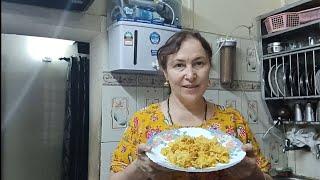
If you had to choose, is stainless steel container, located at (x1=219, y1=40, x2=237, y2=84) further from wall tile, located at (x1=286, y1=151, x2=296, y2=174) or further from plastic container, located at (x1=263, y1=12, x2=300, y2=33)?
wall tile, located at (x1=286, y1=151, x2=296, y2=174)

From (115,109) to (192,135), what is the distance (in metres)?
0.66

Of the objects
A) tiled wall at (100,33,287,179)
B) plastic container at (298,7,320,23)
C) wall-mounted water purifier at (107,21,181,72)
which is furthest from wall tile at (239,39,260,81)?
wall-mounted water purifier at (107,21,181,72)

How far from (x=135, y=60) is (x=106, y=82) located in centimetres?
20

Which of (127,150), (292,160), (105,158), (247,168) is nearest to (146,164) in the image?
(127,150)

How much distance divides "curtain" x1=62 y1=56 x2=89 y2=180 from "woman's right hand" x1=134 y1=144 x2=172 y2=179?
87 cm

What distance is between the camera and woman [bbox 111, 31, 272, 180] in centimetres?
98

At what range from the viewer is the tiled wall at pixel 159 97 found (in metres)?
1.52

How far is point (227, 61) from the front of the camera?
179 centimetres

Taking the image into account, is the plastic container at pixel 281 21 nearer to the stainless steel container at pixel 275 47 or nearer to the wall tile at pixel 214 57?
the stainless steel container at pixel 275 47

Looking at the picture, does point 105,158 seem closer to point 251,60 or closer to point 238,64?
point 238,64

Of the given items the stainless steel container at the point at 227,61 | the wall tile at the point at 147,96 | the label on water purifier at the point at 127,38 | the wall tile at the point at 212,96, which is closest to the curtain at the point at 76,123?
the wall tile at the point at 147,96

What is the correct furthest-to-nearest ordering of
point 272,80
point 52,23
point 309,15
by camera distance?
point 272,80, point 309,15, point 52,23

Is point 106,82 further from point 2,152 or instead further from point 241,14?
point 2,152

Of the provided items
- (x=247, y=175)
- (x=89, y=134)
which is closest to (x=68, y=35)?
(x=89, y=134)
